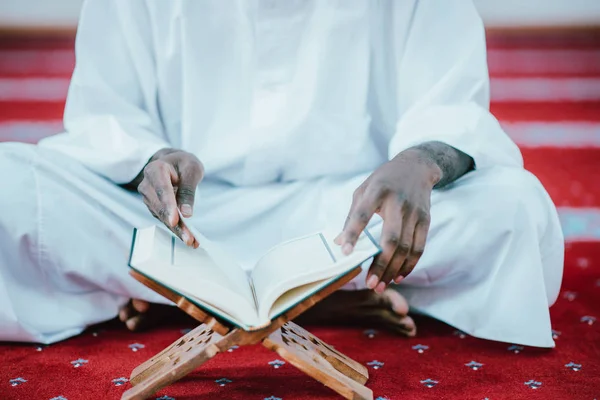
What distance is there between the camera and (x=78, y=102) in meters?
1.51

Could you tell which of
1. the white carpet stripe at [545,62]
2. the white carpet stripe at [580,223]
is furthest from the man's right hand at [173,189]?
the white carpet stripe at [545,62]

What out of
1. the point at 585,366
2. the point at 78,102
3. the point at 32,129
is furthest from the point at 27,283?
the point at 32,129

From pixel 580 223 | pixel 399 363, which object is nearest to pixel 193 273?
pixel 399 363

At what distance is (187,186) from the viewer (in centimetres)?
118

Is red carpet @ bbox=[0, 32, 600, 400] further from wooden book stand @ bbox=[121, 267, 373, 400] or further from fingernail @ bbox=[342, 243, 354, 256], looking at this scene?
fingernail @ bbox=[342, 243, 354, 256]

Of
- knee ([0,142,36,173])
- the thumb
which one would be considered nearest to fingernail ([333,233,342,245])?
the thumb

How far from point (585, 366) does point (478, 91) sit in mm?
569

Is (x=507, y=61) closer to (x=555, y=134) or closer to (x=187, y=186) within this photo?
(x=555, y=134)

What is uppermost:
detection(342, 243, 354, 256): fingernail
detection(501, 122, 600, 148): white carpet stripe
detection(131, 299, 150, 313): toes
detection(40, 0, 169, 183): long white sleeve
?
detection(40, 0, 169, 183): long white sleeve

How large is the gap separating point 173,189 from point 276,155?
37 centimetres

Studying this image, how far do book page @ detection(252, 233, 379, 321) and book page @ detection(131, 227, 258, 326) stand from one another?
0.03 m

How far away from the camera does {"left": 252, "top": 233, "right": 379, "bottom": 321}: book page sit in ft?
2.93

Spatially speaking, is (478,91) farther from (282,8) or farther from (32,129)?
(32,129)

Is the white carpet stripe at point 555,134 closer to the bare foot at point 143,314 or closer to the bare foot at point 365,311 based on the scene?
the bare foot at point 365,311
